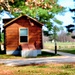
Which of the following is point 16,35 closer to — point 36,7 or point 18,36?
point 18,36

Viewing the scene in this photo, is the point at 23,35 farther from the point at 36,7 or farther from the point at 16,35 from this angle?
the point at 36,7

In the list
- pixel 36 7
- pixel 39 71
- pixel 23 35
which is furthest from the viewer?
pixel 23 35

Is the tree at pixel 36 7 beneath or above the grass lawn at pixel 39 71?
above

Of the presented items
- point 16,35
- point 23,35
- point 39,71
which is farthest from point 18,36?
point 39,71

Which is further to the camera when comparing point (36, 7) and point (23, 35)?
point (23, 35)

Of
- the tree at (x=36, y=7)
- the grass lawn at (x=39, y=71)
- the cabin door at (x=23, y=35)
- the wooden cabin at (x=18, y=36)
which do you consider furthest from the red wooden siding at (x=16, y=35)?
the grass lawn at (x=39, y=71)

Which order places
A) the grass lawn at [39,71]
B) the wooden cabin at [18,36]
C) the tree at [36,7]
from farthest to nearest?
the wooden cabin at [18,36], the grass lawn at [39,71], the tree at [36,7]

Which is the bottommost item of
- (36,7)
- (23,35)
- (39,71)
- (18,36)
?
(39,71)

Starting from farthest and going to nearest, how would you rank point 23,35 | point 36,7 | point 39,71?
point 23,35 → point 39,71 → point 36,7

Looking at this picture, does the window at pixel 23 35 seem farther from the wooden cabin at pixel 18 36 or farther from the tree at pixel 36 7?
the tree at pixel 36 7

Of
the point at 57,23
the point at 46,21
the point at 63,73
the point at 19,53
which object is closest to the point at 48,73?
the point at 63,73

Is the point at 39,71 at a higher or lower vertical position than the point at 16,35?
lower

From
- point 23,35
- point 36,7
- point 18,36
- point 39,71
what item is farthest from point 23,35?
point 36,7

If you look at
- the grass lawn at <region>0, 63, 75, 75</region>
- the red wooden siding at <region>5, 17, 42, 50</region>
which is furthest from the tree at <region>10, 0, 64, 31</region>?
the grass lawn at <region>0, 63, 75, 75</region>
